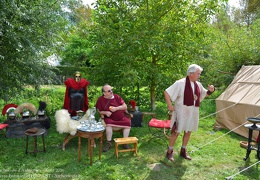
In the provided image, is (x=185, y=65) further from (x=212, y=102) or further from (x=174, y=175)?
(x=174, y=175)

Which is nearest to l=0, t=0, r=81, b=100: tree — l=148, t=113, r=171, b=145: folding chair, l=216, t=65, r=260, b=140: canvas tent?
l=148, t=113, r=171, b=145: folding chair

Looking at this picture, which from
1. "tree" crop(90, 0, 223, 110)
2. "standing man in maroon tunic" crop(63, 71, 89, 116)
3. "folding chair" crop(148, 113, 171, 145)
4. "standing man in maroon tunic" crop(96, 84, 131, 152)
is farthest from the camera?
"tree" crop(90, 0, 223, 110)

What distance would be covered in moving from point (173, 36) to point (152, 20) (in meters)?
0.72

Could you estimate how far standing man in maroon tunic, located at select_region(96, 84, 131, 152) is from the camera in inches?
173

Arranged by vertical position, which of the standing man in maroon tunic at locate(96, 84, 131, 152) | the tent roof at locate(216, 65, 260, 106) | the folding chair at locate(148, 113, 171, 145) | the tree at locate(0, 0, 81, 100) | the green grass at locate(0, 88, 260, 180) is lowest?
the green grass at locate(0, 88, 260, 180)

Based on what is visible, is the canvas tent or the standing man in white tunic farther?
the canvas tent

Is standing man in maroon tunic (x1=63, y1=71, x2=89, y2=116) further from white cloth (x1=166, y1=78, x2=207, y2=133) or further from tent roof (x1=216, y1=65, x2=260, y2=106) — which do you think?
tent roof (x1=216, y1=65, x2=260, y2=106)

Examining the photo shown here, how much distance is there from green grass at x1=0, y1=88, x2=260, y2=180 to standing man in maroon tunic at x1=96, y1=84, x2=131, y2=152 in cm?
39

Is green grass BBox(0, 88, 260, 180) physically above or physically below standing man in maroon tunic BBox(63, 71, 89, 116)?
below

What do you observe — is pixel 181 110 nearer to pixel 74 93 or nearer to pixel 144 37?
pixel 144 37

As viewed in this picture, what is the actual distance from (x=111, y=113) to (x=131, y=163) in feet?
3.56

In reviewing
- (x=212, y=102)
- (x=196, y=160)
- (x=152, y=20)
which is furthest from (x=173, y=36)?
(x=212, y=102)

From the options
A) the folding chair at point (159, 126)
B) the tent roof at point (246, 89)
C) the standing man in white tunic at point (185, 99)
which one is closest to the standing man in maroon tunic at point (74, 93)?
the folding chair at point (159, 126)

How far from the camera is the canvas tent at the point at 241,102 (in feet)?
16.7
